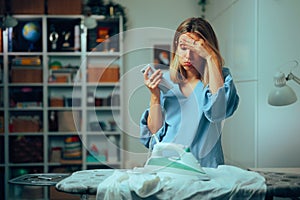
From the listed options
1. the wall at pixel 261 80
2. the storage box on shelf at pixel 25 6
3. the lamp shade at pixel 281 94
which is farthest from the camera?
the storage box on shelf at pixel 25 6

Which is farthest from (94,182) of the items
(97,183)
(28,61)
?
(28,61)

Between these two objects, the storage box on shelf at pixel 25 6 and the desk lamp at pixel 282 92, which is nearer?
the desk lamp at pixel 282 92

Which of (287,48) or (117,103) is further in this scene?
(117,103)

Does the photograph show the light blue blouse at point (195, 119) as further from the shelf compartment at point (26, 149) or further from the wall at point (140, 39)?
the shelf compartment at point (26, 149)

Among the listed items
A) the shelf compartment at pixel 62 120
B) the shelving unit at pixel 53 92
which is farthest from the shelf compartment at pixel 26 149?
the shelf compartment at pixel 62 120

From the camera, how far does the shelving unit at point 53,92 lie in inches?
104

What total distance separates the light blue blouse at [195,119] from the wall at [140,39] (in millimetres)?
149

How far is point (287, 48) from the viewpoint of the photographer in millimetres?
2238

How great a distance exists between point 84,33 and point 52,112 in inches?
19.6

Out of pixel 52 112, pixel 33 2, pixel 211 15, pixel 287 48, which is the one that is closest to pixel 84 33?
pixel 33 2

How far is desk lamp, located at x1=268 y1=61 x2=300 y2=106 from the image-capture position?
208cm

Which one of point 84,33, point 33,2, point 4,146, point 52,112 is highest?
point 33,2

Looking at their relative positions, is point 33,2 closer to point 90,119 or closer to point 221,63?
point 90,119

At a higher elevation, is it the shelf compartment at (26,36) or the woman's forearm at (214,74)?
the shelf compartment at (26,36)
